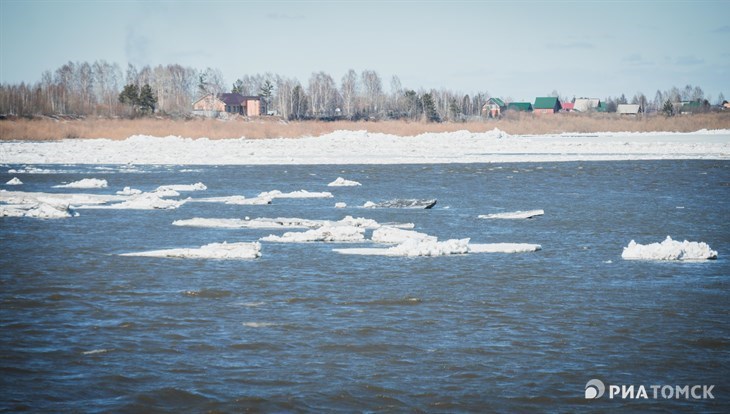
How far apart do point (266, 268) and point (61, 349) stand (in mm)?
4724

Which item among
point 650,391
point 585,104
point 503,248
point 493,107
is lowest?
point 650,391

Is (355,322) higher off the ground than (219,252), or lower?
lower

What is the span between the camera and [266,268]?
522 inches

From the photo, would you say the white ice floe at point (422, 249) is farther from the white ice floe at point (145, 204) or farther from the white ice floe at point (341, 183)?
the white ice floe at point (341, 183)

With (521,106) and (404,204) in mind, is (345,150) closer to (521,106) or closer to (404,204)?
(404,204)

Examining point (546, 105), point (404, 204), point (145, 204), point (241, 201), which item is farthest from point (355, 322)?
point (546, 105)

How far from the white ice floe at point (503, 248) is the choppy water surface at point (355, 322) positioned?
0.24m

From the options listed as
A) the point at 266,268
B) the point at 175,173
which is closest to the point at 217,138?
the point at 175,173

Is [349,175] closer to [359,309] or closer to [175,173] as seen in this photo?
[175,173]

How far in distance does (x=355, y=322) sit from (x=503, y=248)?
5.37 metres

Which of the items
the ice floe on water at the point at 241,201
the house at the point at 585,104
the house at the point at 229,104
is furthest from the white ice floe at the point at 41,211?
the house at the point at 585,104

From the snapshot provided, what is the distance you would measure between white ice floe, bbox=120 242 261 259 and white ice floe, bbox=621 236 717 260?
20.7ft

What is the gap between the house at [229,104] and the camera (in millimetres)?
110250

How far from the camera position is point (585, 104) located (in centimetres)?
15788
